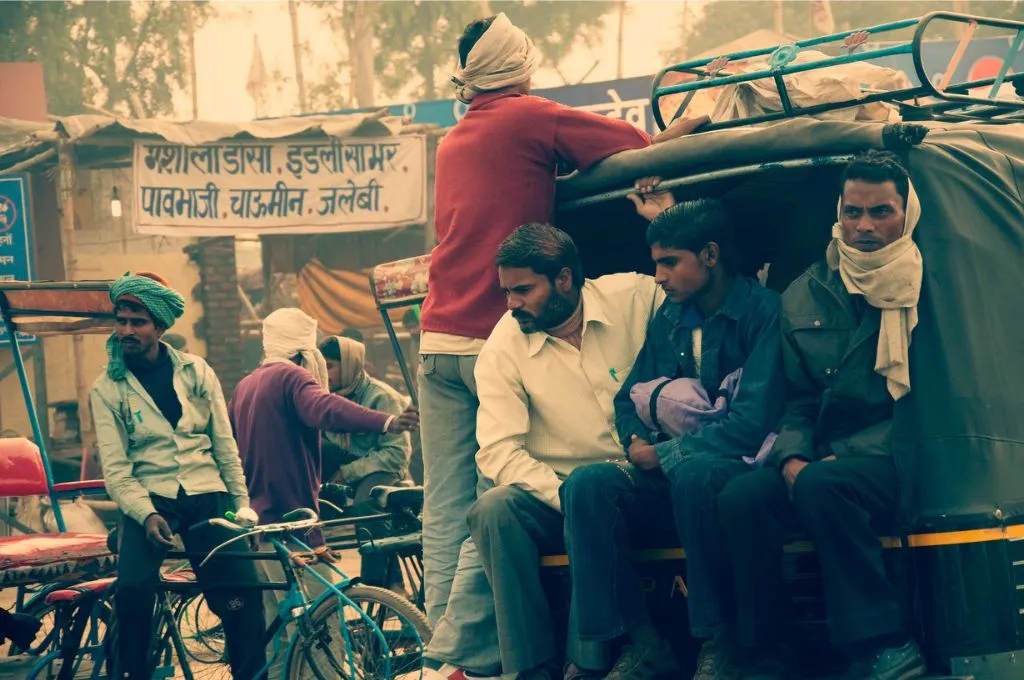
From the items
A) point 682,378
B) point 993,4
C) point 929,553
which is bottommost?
point 929,553

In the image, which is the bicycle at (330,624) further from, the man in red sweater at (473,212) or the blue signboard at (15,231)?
the blue signboard at (15,231)

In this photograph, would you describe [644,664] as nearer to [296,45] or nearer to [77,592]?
[77,592]

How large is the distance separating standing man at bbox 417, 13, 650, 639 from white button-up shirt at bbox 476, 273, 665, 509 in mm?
322

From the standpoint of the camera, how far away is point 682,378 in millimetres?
4211

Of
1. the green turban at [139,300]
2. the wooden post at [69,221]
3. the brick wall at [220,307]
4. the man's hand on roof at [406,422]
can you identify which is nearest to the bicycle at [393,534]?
the man's hand on roof at [406,422]

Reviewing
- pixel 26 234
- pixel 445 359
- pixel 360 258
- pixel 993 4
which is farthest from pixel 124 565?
pixel 993 4

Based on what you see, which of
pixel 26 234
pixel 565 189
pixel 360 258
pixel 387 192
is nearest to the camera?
pixel 565 189

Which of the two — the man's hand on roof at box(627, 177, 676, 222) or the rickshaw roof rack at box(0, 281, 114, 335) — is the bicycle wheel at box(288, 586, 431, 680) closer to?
the rickshaw roof rack at box(0, 281, 114, 335)

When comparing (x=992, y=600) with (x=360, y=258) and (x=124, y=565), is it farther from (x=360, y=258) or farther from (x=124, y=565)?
(x=360, y=258)

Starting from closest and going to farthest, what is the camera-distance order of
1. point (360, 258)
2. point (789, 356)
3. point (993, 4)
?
1. point (789, 356)
2. point (360, 258)
3. point (993, 4)

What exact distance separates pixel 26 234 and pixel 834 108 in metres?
13.1

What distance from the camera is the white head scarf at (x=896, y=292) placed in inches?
143

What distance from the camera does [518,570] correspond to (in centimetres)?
403

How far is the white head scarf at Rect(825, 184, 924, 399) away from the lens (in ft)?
12.0
